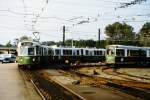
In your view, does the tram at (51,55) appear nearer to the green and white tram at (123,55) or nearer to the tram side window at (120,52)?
the green and white tram at (123,55)

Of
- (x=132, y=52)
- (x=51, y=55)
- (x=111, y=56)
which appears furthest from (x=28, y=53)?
(x=132, y=52)

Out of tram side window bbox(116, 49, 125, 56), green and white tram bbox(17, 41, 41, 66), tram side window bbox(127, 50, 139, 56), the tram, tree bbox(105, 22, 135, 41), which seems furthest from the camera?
tree bbox(105, 22, 135, 41)

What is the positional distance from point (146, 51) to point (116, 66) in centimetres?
635

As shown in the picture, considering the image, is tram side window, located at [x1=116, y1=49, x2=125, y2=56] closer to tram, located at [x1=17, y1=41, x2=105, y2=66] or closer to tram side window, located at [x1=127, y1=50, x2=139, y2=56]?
tram side window, located at [x1=127, y1=50, x2=139, y2=56]

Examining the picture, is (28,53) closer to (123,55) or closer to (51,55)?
(51,55)

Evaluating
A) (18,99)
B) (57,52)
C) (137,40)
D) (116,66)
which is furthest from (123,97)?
(137,40)

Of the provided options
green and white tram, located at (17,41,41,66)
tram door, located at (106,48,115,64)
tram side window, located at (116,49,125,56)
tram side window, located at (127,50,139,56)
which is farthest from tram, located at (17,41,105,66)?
tram side window, located at (127,50,139,56)

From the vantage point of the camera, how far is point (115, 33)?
389 feet

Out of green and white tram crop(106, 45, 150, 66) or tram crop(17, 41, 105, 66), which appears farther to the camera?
green and white tram crop(106, 45, 150, 66)

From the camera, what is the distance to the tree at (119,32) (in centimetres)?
11827

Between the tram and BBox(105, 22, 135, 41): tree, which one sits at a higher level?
BBox(105, 22, 135, 41): tree

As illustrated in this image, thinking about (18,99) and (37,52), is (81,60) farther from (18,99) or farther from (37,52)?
(18,99)

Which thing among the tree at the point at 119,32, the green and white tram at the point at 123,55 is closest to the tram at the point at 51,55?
the green and white tram at the point at 123,55

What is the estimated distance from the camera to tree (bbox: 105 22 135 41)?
11827 centimetres
